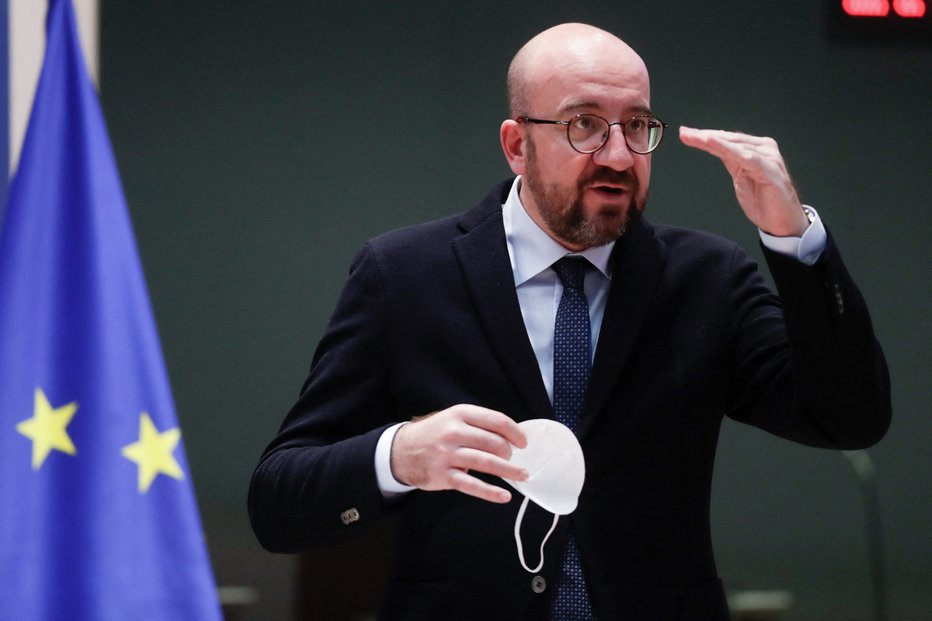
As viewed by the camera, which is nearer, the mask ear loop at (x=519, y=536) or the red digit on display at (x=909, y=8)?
the mask ear loop at (x=519, y=536)

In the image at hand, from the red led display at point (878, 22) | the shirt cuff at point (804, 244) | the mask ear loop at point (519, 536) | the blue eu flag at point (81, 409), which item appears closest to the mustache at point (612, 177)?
the shirt cuff at point (804, 244)

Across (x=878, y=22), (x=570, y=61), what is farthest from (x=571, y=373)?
(x=878, y=22)

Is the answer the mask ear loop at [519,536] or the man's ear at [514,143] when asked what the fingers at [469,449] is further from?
the man's ear at [514,143]

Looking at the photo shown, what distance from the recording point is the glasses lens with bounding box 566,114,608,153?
2.03 meters

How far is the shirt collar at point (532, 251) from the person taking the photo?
2.13 m

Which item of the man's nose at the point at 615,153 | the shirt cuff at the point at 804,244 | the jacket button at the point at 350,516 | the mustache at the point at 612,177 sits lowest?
the jacket button at the point at 350,516

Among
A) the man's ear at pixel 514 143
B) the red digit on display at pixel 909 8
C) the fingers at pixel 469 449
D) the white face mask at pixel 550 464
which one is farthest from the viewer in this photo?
the red digit on display at pixel 909 8

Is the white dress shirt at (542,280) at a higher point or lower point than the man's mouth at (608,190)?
lower

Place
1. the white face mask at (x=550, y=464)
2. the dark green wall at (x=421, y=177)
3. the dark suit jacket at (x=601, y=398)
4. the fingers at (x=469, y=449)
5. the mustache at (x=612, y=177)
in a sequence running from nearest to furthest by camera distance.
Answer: the fingers at (x=469, y=449), the white face mask at (x=550, y=464), the dark suit jacket at (x=601, y=398), the mustache at (x=612, y=177), the dark green wall at (x=421, y=177)

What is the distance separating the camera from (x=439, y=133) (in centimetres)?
Answer: 445

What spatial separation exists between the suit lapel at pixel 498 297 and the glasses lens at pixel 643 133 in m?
0.27

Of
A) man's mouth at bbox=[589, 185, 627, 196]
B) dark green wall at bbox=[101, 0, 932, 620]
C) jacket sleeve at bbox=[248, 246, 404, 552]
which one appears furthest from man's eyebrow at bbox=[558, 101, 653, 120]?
dark green wall at bbox=[101, 0, 932, 620]

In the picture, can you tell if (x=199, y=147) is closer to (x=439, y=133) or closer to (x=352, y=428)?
(x=439, y=133)

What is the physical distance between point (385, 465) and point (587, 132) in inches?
23.4
